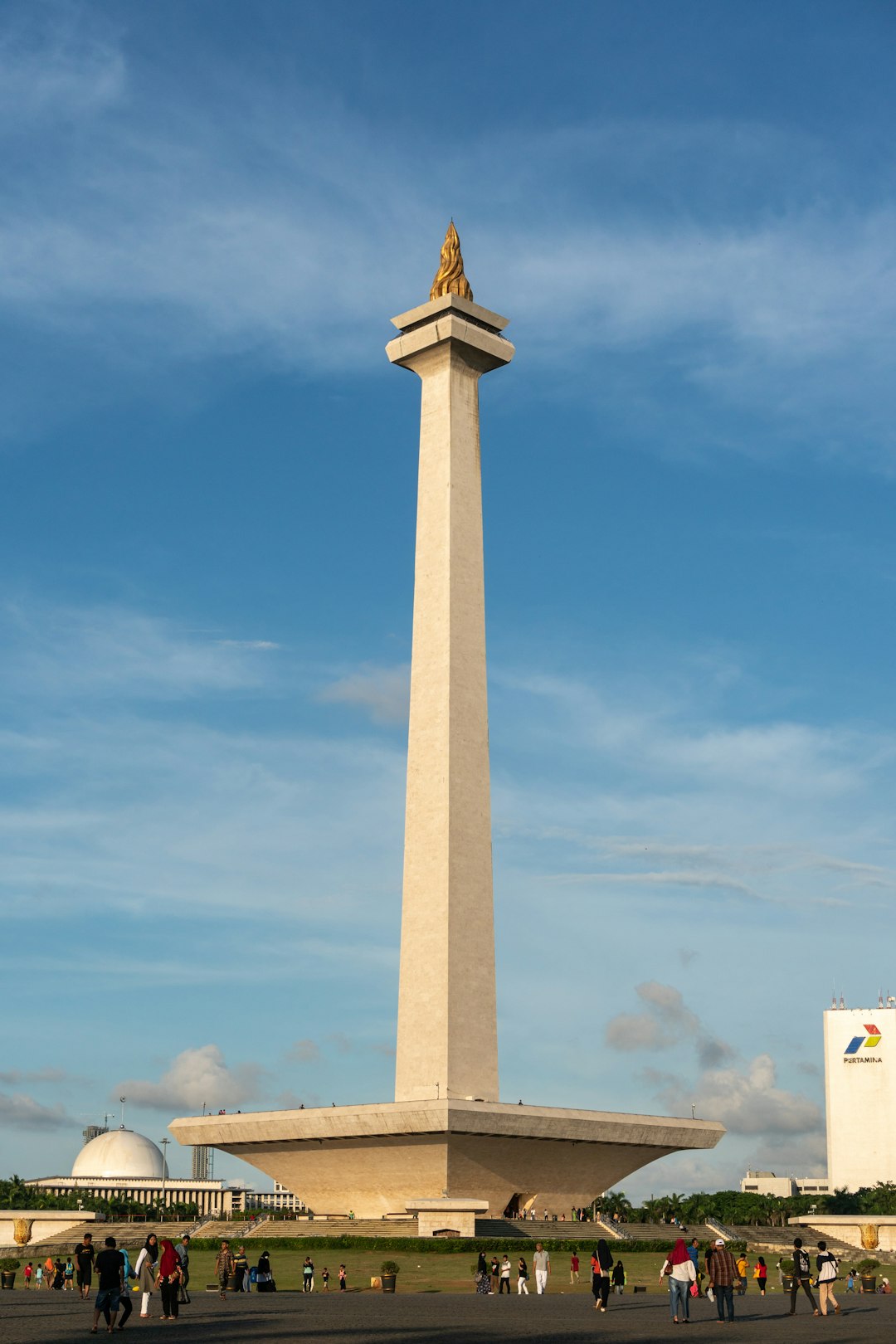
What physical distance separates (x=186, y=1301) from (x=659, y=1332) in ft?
33.4

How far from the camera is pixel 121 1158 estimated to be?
11481 centimetres

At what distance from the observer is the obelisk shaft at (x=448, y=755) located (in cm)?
4962

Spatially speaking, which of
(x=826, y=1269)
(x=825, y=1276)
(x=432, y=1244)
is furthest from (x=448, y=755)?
(x=825, y=1276)

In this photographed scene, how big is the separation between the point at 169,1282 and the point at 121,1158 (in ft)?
324

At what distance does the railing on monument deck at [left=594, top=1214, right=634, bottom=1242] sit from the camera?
1767 inches

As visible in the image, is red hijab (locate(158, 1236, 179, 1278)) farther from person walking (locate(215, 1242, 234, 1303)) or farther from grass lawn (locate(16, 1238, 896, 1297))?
grass lawn (locate(16, 1238, 896, 1297))

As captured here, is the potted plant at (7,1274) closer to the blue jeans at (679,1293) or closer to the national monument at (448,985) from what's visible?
the national monument at (448,985)

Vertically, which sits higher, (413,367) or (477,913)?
(413,367)

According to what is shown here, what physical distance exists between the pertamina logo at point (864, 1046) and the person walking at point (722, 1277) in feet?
367

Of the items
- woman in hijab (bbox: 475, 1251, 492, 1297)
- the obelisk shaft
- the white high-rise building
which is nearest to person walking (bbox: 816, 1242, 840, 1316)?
woman in hijab (bbox: 475, 1251, 492, 1297)

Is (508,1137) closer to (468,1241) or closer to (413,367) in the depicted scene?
(468,1241)

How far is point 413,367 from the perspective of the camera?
57.6 metres

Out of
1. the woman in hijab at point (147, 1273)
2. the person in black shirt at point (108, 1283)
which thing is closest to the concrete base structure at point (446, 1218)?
the woman in hijab at point (147, 1273)

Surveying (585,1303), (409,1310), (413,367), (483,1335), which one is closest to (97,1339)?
(483,1335)
